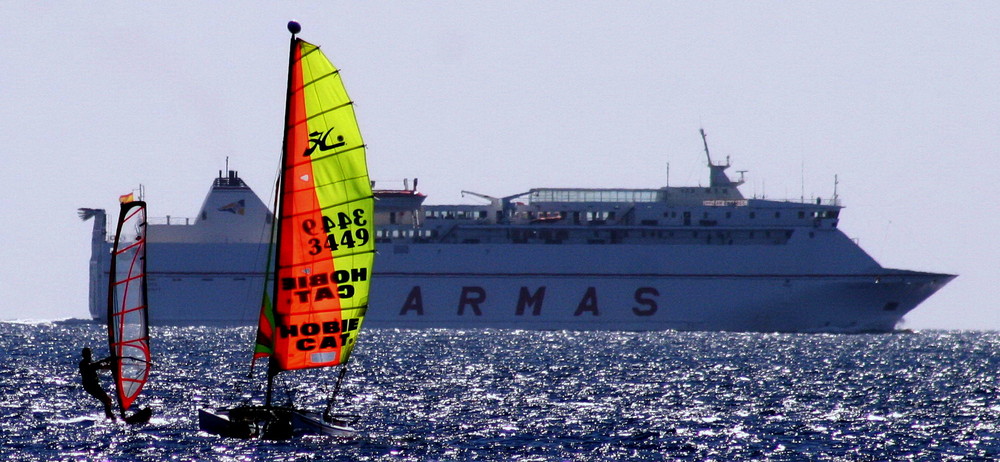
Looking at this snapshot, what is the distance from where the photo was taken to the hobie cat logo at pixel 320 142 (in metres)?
19.0

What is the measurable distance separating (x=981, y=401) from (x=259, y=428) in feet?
55.9

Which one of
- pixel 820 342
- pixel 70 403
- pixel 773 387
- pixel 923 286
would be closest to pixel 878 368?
pixel 773 387

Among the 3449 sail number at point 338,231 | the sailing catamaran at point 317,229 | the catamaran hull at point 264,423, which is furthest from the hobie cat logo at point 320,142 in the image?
the catamaran hull at point 264,423

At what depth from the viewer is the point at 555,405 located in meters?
28.5

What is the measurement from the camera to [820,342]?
6197 cm

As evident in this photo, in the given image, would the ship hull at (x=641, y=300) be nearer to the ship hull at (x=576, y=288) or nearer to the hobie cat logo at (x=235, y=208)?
the ship hull at (x=576, y=288)

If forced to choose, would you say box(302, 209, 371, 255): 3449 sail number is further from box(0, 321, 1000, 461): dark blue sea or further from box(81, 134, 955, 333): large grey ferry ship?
box(81, 134, 955, 333): large grey ferry ship

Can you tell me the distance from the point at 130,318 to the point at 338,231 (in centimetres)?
367

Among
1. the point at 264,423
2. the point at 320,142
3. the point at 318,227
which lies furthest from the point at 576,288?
the point at 320,142

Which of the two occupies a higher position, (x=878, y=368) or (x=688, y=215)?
(x=688, y=215)

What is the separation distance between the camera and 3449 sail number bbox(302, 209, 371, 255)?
19.3 m

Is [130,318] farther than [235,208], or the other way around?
[235,208]

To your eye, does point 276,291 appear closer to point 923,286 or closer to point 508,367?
point 508,367

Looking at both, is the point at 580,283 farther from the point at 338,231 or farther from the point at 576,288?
the point at 338,231
